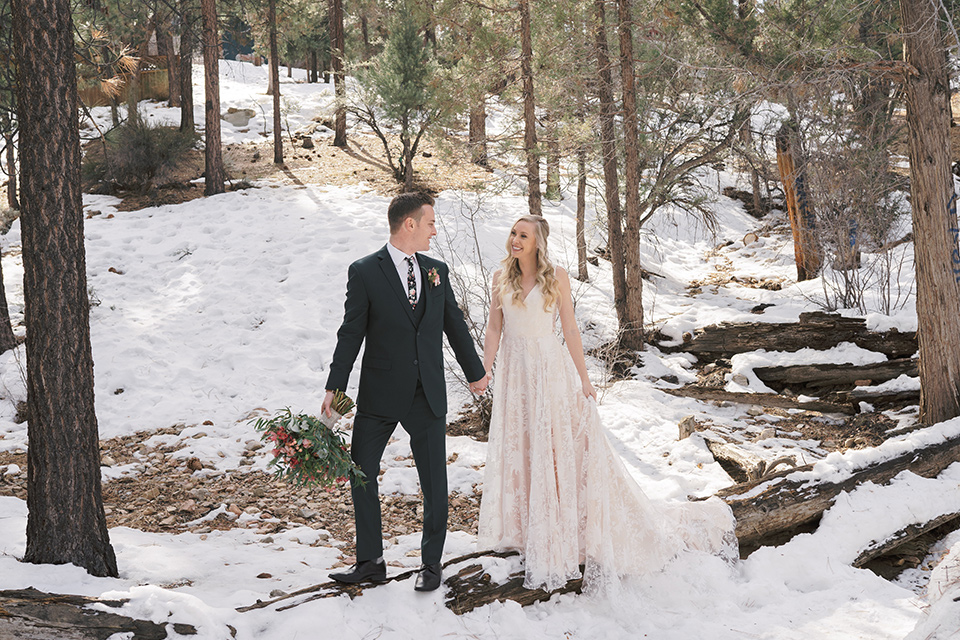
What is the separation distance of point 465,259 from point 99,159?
31.5ft

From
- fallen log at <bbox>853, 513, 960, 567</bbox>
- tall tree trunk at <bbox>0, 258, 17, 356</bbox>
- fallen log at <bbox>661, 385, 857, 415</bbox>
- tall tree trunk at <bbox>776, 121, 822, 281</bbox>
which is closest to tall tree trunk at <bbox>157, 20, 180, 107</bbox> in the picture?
tall tree trunk at <bbox>0, 258, 17, 356</bbox>

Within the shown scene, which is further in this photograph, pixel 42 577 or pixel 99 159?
pixel 99 159

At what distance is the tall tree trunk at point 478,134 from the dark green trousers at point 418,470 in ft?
30.0

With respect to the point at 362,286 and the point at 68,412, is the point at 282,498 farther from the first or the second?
the point at 362,286

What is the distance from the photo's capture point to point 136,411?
781 cm

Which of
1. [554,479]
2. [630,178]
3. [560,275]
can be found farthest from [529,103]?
[554,479]

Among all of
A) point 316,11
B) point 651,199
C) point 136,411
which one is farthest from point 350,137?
point 136,411

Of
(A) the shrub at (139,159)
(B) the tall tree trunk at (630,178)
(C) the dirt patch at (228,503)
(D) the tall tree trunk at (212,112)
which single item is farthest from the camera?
(A) the shrub at (139,159)

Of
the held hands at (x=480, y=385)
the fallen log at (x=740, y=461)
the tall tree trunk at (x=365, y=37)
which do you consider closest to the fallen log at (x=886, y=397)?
the fallen log at (x=740, y=461)

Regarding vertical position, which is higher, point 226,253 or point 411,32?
point 411,32

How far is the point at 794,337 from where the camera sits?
952 centimetres

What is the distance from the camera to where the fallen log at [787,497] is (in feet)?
15.0

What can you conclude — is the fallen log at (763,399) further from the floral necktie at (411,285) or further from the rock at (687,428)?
the floral necktie at (411,285)

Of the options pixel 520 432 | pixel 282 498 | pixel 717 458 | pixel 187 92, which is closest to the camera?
pixel 520 432
